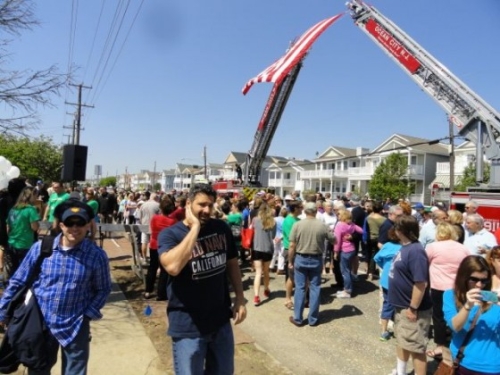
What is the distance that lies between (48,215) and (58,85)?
3529mm

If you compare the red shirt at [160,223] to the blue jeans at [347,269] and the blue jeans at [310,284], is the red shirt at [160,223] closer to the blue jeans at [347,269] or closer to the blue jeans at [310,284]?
the blue jeans at [310,284]

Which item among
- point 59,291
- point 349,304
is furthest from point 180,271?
point 349,304

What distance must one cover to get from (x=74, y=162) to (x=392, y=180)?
31.9 metres

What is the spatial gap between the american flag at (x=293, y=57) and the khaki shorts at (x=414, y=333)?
12959mm

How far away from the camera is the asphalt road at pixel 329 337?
14.2ft

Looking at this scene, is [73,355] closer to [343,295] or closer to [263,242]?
[263,242]

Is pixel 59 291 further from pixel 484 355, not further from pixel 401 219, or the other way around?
pixel 401 219

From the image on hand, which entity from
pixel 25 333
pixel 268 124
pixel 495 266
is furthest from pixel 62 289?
pixel 268 124

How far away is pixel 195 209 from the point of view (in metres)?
2.56

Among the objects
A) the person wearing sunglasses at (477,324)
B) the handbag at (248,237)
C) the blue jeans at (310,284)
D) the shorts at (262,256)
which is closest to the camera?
the person wearing sunglasses at (477,324)

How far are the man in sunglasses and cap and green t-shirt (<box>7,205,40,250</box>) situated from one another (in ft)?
9.31

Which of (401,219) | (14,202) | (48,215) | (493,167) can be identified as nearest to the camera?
(401,219)

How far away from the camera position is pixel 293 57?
1588 centimetres

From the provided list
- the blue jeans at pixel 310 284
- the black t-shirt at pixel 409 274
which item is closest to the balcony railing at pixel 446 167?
the blue jeans at pixel 310 284
